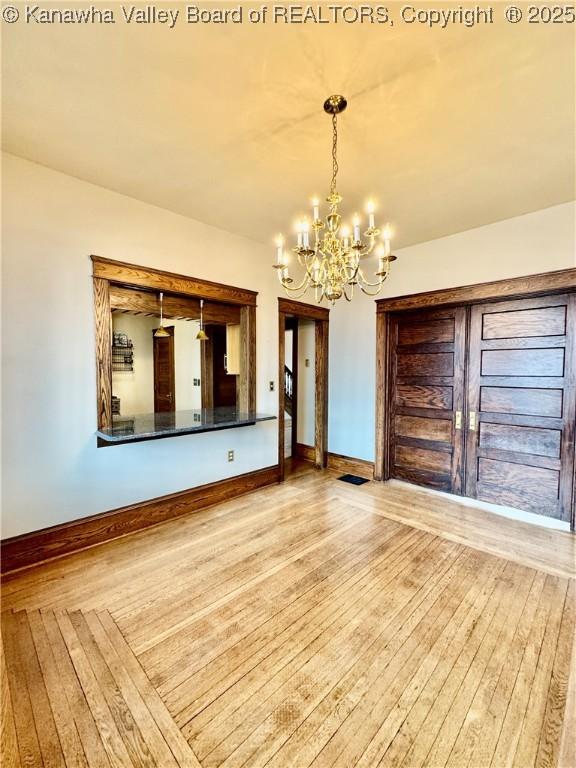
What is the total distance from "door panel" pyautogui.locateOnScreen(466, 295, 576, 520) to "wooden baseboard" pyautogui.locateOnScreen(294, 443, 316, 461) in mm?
2318

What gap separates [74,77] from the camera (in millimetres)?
1764

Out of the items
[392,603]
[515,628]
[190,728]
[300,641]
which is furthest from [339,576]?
[190,728]

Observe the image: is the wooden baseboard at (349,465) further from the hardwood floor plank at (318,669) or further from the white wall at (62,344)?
the white wall at (62,344)

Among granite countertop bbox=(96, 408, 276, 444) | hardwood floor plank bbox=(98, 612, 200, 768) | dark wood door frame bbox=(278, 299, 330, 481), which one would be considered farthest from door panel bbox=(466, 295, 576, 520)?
hardwood floor plank bbox=(98, 612, 200, 768)

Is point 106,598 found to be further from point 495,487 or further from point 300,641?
point 495,487

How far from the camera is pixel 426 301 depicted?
3.92 m

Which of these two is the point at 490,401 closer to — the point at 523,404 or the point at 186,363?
the point at 523,404

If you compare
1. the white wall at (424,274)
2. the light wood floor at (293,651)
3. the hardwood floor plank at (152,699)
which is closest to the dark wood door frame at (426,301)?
the white wall at (424,274)

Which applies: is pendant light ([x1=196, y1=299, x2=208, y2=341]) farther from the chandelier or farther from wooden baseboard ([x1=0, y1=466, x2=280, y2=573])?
wooden baseboard ([x1=0, y1=466, x2=280, y2=573])

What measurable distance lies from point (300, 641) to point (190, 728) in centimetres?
65

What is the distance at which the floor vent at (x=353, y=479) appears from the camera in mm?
4355

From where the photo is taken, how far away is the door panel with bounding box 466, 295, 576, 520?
314 centimetres

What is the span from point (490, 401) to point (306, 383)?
2675 millimetres

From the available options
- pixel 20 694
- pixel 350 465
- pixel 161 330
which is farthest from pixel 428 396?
pixel 20 694
